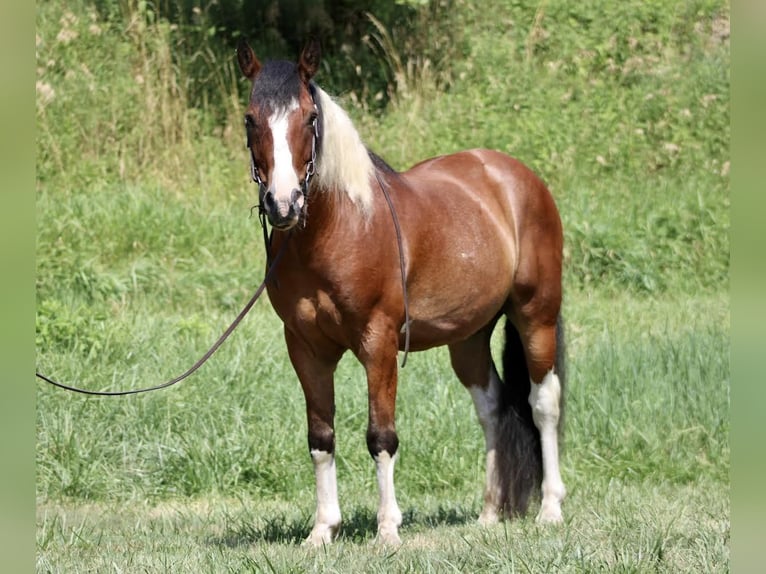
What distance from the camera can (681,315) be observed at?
29.9ft

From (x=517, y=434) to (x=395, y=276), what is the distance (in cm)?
135

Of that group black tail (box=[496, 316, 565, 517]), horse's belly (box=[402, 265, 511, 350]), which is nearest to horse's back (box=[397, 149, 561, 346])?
horse's belly (box=[402, 265, 511, 350])

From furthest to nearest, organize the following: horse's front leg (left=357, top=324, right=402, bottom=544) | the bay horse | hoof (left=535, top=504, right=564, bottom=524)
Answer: hoof (left=535, top=504, right=564, bottom=524)
horse's front leg (left=357, top=324, right=402, bottom=544)
the bay horse

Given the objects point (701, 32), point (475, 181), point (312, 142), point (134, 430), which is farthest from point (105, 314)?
point (701, 32)

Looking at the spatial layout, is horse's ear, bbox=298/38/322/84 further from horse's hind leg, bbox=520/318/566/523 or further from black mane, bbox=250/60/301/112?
horse's hind leg, bbox=520/318/566/523

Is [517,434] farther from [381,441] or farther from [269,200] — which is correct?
[269,200]

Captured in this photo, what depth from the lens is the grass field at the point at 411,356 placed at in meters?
5.11

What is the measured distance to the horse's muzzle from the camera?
4.11m

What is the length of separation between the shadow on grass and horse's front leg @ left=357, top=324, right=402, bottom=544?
0.22 meters

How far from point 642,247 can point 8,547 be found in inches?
378

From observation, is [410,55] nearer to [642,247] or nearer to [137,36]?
[137,36]

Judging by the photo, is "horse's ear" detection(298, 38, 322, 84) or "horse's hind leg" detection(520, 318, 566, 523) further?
"horse's hind leg" detection(520, 318, 566, 523)

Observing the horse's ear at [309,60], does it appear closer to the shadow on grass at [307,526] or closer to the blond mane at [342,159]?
the blond mane at [342,159]

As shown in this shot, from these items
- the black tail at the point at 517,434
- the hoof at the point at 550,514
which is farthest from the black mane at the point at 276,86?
the hoof at the point at 550,514
